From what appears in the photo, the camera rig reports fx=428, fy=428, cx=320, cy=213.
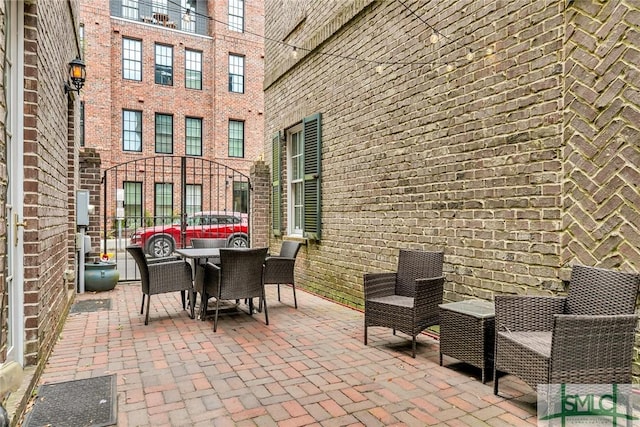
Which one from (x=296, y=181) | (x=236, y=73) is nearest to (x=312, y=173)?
(x=296, y=181)

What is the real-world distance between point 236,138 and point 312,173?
12719mm

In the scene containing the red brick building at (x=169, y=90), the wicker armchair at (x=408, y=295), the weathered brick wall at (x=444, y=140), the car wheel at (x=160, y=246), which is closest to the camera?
the weathered brick wall at (x=444, y=140)

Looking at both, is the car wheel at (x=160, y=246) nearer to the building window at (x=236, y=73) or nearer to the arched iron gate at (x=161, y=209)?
the arched iron gate at (x=161, y=209)

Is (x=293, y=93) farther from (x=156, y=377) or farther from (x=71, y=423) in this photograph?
(x=71, y=423)

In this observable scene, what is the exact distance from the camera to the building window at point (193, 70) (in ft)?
57.6

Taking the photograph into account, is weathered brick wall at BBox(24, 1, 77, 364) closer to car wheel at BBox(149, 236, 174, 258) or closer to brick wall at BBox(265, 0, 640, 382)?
brick wall at BBox(265, 0, 640, 382)

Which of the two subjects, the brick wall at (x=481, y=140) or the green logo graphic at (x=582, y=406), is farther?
the brick wall at (x=481, y=140)

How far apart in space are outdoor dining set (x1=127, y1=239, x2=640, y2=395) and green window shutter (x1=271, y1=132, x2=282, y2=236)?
9.01 ft

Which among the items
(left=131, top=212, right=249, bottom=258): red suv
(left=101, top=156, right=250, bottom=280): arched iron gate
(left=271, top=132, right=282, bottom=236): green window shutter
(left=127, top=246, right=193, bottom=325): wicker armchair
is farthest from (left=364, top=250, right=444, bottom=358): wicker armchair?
(left=131, top=212, right=249, bottom=258): red suv

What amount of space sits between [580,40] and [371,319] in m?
2.60

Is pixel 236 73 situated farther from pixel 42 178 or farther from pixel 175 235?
pixel 42 178

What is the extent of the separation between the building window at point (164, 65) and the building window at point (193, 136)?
5.50 ft

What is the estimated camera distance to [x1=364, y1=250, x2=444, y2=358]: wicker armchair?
3.45 meters

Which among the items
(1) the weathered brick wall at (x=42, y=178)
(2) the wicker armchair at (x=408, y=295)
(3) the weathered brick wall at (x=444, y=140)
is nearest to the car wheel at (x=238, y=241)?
(3) the weathered brick wall at (x=444, y=140)
